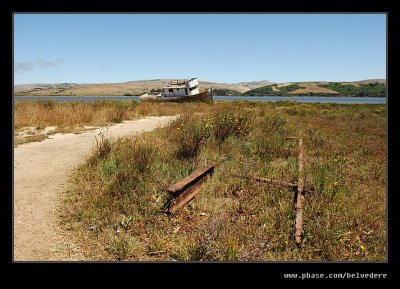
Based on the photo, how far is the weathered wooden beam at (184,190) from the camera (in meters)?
4.93

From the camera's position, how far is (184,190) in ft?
17.4

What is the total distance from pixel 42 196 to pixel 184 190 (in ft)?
9.04

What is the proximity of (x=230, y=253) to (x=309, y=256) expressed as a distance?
97cm

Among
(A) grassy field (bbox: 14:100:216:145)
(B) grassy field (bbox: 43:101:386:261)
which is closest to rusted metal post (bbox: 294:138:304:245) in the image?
(B) grassy field (bbox: 43:101:386:261)

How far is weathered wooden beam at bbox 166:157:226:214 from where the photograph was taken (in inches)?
194

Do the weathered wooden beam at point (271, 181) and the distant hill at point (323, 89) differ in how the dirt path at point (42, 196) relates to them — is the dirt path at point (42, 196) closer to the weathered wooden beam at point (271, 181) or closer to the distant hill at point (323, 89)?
the weathered wooden beam at point (271, 181)

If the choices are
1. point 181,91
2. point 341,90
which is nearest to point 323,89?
point 341,90

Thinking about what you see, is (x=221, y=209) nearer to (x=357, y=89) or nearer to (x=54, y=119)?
(x=54, y=119)

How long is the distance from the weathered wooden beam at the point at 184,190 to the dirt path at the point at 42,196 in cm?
159

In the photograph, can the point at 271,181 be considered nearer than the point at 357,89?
Yes

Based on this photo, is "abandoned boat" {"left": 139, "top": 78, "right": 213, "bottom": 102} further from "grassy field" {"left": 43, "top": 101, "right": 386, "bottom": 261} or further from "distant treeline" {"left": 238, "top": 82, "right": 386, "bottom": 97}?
"distant treeline" {"left": 238, "top": 82, "right": 386, "bottom": 97}
